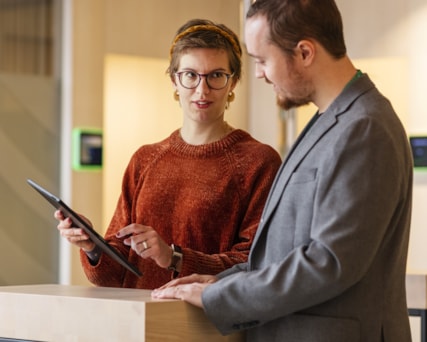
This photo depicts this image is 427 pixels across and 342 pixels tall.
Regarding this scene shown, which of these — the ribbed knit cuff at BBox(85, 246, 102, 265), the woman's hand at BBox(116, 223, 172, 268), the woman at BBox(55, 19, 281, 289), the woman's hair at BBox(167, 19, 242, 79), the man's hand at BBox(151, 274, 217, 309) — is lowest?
the man's hand at BBox(151, 274, 217, 309)

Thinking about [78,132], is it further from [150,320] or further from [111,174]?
[150,320]

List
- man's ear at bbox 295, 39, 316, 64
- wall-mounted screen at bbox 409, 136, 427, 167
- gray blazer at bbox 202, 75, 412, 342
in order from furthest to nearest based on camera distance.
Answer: wall-mounted screen at bbox 409, 136, 427, 167, man's ear at bbox 295, 39, 316, 64, gray blazer at bbox 202, 75, 412, 342

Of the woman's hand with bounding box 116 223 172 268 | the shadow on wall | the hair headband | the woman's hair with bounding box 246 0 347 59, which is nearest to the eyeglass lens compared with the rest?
the hair headband

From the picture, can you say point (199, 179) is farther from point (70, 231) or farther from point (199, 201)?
point (70, 231)

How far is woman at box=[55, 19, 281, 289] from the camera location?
2.38 metres

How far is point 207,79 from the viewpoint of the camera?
7.91ft

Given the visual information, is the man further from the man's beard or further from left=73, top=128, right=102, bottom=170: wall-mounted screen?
left=73, top=128, right=102, bottom=170: wall-mounted screen

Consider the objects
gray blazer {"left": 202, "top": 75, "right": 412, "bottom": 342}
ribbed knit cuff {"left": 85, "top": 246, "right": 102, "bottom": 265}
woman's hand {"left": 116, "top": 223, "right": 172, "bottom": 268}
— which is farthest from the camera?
ribbed knit cuff {"left": 85, "top": 246, "right": 102, "bottom": 265}

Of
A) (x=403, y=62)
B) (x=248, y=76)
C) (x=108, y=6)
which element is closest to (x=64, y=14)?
(x=108, y=6)

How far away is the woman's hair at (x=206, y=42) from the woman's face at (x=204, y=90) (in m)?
0.01

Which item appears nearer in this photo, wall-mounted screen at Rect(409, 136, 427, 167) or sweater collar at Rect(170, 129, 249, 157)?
sweater collar at Rect(170, 129, 249, 157)

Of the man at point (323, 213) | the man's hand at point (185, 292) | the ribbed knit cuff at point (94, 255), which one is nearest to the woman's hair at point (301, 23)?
the man at point (323, 213)

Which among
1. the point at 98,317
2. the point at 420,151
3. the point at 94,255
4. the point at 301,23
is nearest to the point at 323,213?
the point at 301,23

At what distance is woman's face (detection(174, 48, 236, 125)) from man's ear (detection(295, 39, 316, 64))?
1.85 feet
